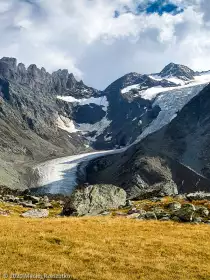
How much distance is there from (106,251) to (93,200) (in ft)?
130

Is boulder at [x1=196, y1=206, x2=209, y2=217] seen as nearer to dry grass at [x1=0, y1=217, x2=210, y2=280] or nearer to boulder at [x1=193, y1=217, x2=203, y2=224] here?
boulder at [x1=193, y1=217, x2=203, y2=224]

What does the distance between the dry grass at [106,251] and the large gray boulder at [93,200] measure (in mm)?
26385

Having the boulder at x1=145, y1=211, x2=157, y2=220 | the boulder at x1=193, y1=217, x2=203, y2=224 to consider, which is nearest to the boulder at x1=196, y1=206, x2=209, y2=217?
the boulder at x1=193, y1=217, x2=203, y2=224

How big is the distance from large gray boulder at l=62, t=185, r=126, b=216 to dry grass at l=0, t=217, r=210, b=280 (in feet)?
86.6

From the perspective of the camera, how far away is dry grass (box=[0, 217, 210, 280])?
23.0m

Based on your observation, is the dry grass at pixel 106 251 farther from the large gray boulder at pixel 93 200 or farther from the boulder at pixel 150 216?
the large gray boulder at pixel 93 200

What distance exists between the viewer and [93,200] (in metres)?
66.1

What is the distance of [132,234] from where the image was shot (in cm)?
3212

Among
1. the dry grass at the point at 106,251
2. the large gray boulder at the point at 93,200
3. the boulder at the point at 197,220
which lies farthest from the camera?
the large gray boulder at the point at 93,200

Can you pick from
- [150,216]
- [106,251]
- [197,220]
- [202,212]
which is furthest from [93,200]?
[106,251]

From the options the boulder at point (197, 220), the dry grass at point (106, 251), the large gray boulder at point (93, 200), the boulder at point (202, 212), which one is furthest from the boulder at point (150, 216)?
the large gray boulder at point (93, 200)

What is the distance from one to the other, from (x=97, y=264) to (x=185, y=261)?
5468 mm

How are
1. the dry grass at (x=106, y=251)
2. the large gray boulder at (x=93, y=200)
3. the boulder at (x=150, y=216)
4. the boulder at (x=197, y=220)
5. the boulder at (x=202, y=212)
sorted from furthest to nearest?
1. the large gray boulder at (x=93, y=200)
2. the boulder at (x=202, y=212)
3. the boulder at (x=150, y=216)
4. the boulder at (x=197, y=220)
5. the dry grass at (x=106, y=251)

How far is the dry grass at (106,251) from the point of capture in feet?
75.5
